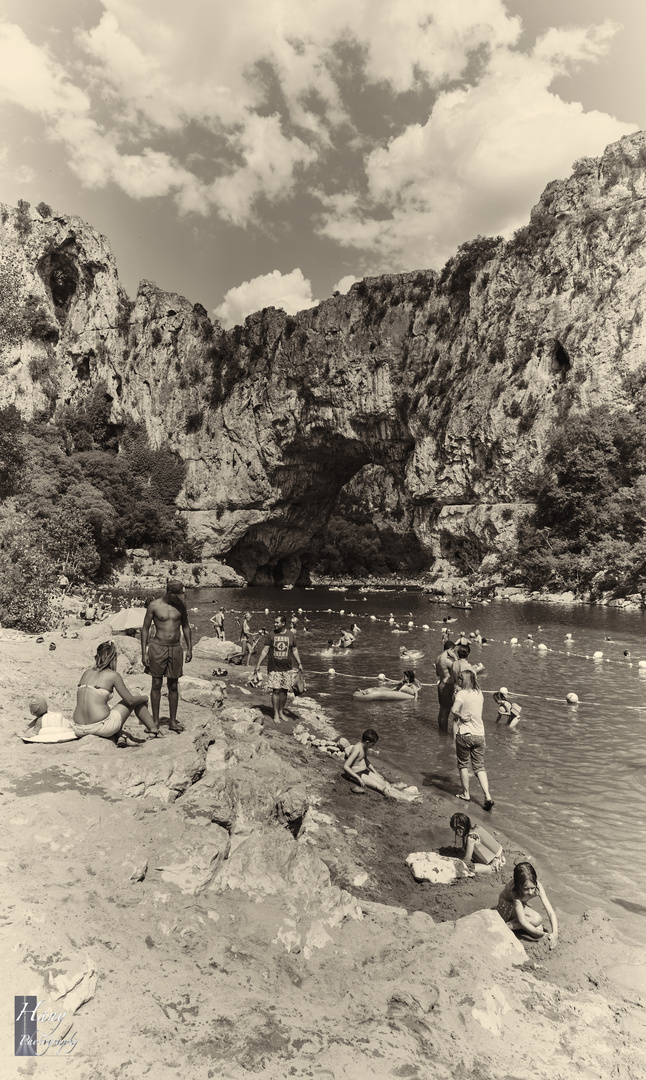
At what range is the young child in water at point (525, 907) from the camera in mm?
4688

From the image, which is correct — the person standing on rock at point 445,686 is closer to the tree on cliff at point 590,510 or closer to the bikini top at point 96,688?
the bikini top at point 96,688

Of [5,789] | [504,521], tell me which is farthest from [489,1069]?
[504,521]

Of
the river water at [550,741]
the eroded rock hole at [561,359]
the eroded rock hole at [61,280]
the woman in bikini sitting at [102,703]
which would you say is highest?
the eroded rock hole at [61,280]

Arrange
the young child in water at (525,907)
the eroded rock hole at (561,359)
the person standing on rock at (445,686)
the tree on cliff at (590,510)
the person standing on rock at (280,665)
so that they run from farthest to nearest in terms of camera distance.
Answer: the eroded rock hole at (561,359) < the tree on cliff at (590,510) < the person standing on rock at (280,665) < the person standing on rock at (445,686) < the young child in water at (525,907)

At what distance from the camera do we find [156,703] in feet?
27.1

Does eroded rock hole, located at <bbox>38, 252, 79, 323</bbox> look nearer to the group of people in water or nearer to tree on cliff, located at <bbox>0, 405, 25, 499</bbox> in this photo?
tree on cliff, located at <bbox>0, 405, 25, 499</bbox>

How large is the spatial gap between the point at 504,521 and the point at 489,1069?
49.2 metres

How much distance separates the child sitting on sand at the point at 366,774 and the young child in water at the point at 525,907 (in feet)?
9.63

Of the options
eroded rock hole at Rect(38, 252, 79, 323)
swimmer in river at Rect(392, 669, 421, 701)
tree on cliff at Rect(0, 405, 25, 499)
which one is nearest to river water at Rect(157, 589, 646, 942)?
swimmer in river at Rect(392, 669, 421, 701)

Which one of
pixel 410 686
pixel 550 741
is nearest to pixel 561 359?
pixel 410 686

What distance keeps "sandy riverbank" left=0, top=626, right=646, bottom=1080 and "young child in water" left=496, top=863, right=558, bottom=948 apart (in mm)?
176

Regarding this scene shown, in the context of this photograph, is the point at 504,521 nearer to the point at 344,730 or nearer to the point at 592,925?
the point at 344,730

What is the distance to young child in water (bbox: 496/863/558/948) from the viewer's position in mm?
4688

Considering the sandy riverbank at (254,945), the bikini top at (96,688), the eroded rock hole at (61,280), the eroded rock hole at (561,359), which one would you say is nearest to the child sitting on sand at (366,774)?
the sandy riverbank at (254,945)
